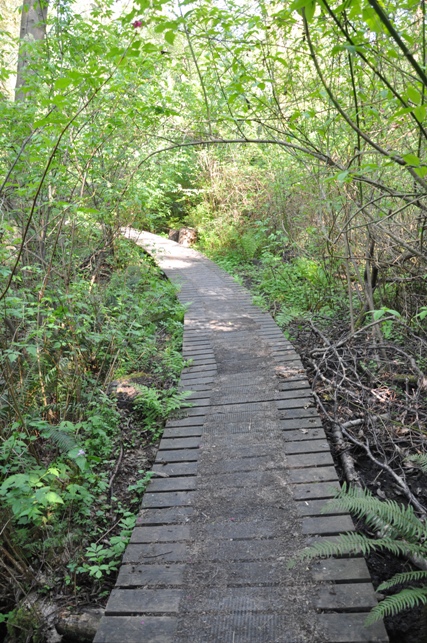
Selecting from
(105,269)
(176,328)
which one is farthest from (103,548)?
(105,269)

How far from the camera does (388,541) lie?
2248 mm

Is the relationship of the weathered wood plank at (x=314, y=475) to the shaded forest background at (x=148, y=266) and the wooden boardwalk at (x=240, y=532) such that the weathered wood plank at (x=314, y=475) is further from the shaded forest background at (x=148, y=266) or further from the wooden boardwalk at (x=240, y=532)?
the shaded forest background at (x=148, y=266)

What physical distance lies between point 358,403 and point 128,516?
2.12m

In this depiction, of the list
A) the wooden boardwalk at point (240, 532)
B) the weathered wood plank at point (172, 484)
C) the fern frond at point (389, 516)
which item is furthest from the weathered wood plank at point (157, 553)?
the fern frond at point (389, 516)

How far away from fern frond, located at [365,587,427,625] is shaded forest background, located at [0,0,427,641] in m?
0.02

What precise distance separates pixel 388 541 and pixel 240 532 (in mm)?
788

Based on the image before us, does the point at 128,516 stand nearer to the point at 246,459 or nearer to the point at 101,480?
the point at 101,480

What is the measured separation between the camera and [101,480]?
3.52 metres

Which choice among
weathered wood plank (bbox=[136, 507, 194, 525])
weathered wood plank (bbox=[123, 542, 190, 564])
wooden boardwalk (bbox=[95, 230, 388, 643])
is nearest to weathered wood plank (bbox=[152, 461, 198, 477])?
wooden boardwalk (bbox=[95, 230, 388, 643])

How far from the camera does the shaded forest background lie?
2807 millimetres

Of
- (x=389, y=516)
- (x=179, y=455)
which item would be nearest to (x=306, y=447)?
(x=179, y=455)

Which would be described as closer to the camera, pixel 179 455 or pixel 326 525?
pixel 326 525

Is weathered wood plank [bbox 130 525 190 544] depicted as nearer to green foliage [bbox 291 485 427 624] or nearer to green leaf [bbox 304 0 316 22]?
green foliage [bbox 291 485 427 624]

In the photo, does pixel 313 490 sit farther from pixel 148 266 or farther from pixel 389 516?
pixel 148 266
